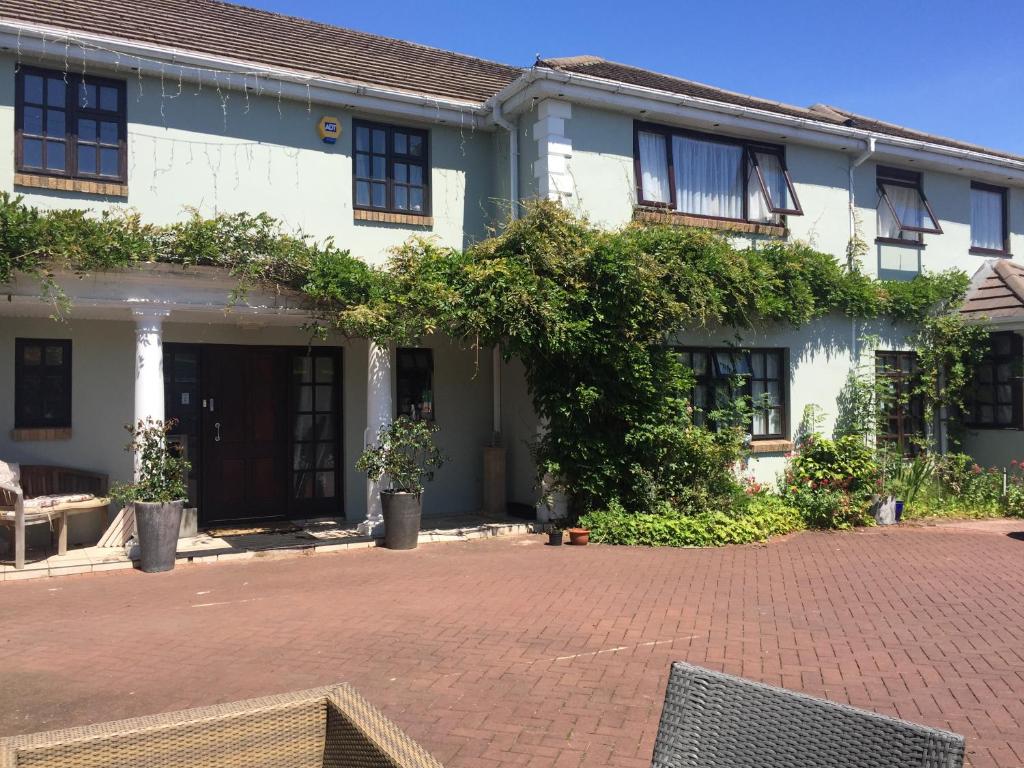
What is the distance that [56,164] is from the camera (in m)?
9.40

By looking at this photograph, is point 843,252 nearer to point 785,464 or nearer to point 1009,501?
point 785,464

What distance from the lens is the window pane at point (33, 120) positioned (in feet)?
30.5

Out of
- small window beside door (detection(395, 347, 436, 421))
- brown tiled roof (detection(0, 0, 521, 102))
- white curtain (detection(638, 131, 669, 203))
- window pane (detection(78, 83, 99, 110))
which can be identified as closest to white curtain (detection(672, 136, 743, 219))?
white curtain (detection(638, 131, 669, 203))

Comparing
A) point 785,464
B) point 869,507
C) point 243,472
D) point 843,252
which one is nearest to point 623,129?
point 843,252

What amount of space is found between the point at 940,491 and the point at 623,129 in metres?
7.27

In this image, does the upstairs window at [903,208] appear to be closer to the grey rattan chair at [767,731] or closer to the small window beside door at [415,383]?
the small window beside door at [415,383]

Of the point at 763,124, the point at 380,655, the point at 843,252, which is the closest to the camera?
the point at 380,655

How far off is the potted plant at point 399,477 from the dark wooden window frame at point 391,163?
3237 millimetres

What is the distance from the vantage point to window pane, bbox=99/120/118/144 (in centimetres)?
966

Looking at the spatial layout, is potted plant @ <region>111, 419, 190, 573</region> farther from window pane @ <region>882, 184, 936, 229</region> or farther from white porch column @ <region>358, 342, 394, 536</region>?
window pane @ <region>882, 184, 936, 229</region>

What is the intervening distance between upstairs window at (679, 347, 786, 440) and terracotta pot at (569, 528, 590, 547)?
2737mm

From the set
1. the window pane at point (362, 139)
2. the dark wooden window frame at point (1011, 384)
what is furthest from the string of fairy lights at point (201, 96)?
the dark wooden window frame at point (1011, 384)

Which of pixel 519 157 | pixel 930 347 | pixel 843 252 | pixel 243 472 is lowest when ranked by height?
pixel 243 472

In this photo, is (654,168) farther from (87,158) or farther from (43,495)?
(43,495)
